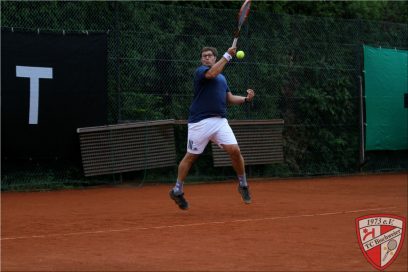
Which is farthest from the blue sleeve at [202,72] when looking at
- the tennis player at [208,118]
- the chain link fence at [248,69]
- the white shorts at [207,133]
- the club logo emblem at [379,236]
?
the club logo emblem at [379,236]

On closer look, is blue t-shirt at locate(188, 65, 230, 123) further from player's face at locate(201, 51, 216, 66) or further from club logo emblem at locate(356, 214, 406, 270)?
club logo emblem at locate(356, 214, 406, 270)

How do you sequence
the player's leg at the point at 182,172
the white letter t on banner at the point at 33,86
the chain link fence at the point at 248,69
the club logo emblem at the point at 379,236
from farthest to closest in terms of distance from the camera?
the chain link fence at the point at 248,69 → the white letter t on banner at the point at 33,86 → the player's leg at the point at 182,172 → the club logo emblem at the point at 379,236

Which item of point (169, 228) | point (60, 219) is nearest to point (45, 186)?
point (60, 219)

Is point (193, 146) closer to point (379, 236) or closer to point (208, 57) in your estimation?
point (208, 57)

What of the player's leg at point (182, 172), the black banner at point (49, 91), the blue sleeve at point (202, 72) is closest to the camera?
the blue sleeve at point (202, 72)

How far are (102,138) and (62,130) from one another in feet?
2.23

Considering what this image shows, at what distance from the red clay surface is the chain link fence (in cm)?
181

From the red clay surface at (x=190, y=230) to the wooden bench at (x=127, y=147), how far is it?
0.63 metres

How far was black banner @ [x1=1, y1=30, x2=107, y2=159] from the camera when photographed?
437 inches

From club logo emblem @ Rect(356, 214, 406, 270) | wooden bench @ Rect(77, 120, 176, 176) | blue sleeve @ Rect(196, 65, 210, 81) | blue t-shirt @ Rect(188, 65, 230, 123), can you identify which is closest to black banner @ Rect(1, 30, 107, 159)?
wooden bench @ Rect(77, 120, 176, 176)

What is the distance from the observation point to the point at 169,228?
268 inches

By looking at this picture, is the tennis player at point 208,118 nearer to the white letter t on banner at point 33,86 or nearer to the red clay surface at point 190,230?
the red clay surface at point 190,230

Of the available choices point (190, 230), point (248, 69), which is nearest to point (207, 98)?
point (190, 230)

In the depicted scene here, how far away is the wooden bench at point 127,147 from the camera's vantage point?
11.8 meters
